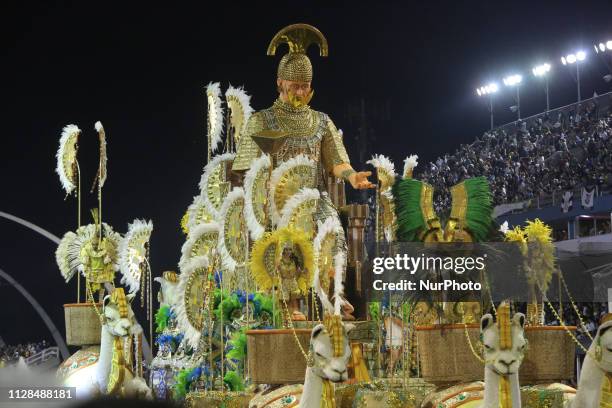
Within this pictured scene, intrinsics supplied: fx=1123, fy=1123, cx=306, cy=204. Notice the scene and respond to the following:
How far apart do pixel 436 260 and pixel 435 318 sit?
21.5 inches

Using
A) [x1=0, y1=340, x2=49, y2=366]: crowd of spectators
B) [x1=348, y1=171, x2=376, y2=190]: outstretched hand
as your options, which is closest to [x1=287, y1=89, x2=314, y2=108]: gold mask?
[x1=348, y1=171, x2=376, y2=190]: outstretched hand

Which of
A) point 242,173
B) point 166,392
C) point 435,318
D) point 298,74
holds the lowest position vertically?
point 166,392

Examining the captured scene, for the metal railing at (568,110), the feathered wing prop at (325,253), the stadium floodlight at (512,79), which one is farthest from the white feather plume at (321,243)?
the stadium floodlight at (512,79)

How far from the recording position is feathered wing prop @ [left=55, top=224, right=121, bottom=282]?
9.52m

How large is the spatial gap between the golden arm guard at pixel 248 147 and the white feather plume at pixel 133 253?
41.4 inches

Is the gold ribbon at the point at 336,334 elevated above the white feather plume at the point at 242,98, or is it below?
below

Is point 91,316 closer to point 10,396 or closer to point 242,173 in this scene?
point 242,173

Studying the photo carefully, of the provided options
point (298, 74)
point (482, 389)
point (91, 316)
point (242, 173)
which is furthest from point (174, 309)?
point (482, 389)

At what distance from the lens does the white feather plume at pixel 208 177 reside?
10297 mm

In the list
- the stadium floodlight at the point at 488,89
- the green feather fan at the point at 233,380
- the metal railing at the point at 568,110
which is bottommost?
the green feather fan at the point at 233,380

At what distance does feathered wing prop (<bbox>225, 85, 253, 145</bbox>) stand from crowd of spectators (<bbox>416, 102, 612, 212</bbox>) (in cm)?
477

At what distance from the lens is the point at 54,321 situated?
14.2 metres

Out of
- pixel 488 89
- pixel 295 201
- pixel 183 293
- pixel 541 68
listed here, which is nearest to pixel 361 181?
pixel 295 201

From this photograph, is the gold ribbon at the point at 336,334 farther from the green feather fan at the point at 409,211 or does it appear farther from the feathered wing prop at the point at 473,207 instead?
the feathered wing prop at the point at 473,207
